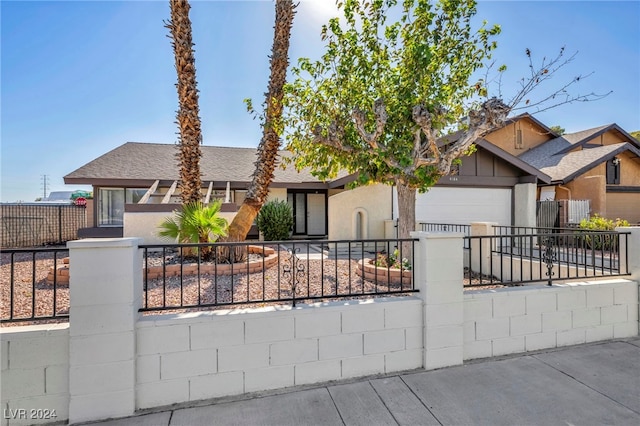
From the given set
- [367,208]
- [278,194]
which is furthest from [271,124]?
[278,194]

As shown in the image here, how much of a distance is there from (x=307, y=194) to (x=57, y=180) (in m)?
9.72

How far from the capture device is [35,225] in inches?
464

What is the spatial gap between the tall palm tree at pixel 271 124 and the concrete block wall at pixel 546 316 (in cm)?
483

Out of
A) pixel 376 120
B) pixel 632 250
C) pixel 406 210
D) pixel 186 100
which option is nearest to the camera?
pixel 632 250

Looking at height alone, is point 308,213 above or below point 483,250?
above

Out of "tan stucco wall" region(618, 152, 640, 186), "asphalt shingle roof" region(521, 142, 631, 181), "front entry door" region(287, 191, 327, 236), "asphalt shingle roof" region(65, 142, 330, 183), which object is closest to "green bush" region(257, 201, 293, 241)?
"asphalt shingle roof" region(65, 142, 330, 183)

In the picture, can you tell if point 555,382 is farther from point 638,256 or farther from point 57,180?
point 57,180

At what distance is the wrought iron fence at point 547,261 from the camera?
4.43 meters

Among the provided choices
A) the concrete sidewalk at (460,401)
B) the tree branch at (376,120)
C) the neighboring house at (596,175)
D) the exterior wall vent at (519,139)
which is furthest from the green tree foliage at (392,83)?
the exterior wall vent at (519,139)

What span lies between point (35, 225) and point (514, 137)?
24563 mm

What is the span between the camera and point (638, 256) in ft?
15.2

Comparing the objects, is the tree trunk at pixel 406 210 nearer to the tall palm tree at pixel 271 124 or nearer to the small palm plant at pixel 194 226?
the tall palm tree at pixel 271 124

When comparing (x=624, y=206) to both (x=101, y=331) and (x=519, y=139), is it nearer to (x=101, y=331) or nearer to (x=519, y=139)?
(x=519, y=139)

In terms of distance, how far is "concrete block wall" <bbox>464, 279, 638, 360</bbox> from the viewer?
3812 mm
